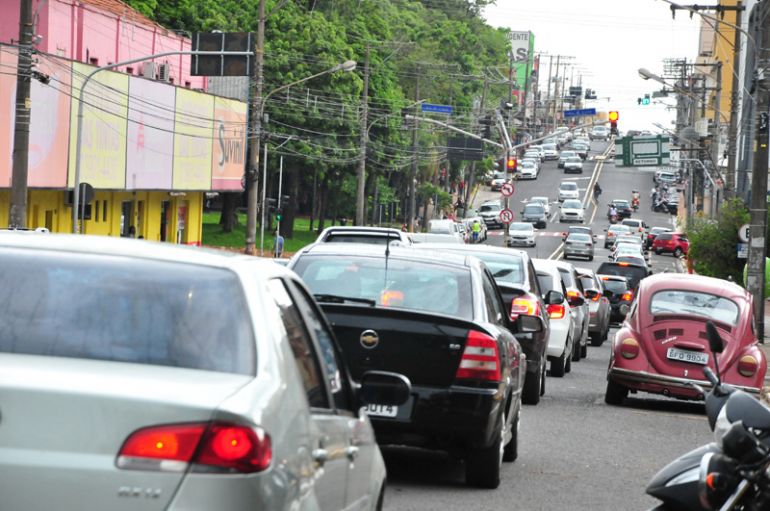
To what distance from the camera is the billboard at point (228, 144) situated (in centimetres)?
6334

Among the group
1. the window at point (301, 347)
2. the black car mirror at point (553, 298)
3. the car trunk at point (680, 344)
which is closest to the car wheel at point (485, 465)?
the window at point (301, 347)

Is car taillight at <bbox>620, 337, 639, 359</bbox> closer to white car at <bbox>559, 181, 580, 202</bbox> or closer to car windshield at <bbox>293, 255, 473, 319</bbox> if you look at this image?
car windshield at <bbox>293, 255, 473, 319</bbox>

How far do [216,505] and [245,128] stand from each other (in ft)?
210

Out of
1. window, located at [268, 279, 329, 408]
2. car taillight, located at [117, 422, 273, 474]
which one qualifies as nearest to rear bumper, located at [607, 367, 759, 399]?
window, located at [268, 279, 329, 408]

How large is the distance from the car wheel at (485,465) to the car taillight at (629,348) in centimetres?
716

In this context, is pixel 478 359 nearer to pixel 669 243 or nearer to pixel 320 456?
pixel 320 456

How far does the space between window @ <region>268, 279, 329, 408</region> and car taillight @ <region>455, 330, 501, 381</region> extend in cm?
433

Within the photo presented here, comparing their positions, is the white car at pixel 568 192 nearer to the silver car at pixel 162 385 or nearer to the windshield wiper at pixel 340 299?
the windshield wiper at pixel 340 299

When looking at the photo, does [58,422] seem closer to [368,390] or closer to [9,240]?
[9,240]

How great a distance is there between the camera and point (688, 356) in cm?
1728

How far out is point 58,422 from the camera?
4078 millimetres

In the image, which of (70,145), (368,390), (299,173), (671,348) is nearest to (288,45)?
(299,173)

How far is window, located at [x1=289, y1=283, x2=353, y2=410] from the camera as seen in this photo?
5617 millimetres

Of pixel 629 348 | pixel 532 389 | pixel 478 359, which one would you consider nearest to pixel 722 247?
pixel 629 348
